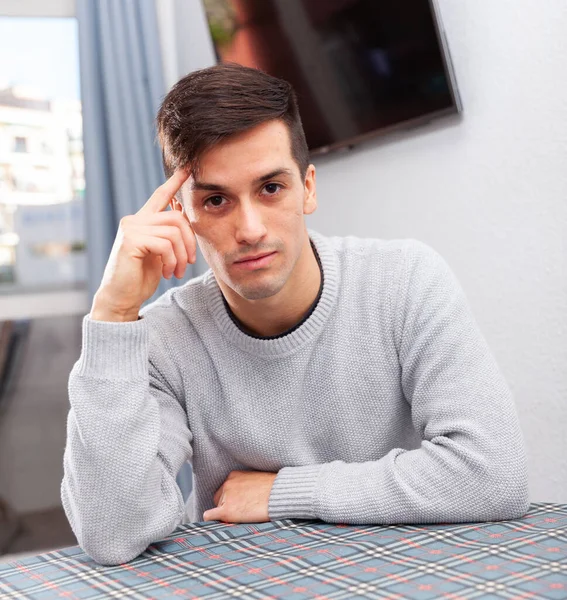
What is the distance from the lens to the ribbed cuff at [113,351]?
1177 millimetres

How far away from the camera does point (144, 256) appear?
1.30 m

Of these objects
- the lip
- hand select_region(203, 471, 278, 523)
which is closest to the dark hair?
the lip

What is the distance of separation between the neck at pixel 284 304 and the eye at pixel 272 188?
0.14 meters

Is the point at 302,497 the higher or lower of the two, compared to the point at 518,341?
lower

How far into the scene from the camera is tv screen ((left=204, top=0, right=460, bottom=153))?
7.05 ft

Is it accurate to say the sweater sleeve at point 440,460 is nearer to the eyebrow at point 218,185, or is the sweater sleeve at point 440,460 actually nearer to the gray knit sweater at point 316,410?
the gray knit sweater at point 316,410

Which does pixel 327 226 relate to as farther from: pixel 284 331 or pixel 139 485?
pixel 139 485

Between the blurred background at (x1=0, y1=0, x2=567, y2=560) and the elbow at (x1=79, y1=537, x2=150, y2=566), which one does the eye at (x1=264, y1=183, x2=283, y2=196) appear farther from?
the blurred background at (x1=0, y1=0, x2=567, y2=560)

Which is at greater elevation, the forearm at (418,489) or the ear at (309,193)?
the ear at (309,193)

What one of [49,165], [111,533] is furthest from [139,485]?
[49,165]

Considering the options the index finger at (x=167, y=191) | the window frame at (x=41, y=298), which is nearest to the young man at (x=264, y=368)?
the index finger at (x=167, y=191)

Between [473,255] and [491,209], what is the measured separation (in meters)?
0.14

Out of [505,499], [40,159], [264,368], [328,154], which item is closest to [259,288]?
[264,368]

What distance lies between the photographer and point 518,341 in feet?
6.59
